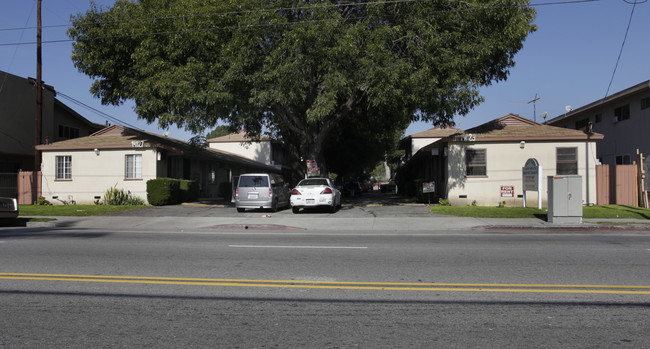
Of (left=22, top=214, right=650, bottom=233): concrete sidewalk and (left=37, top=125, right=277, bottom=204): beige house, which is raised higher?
(left=37, top=125, right=277, bottom=204): beige house

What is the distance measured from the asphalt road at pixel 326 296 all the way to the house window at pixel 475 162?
11.9 metres

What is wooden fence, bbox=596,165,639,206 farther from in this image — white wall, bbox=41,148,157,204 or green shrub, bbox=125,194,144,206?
green shrub, bbox=125,194,144,206

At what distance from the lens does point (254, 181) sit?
65.9 ft

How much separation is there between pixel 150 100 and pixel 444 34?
1246 cm

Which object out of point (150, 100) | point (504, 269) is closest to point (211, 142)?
point (150, 100)

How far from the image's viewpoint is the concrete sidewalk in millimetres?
14445

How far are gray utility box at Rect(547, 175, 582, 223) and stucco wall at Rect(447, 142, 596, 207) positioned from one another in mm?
6327

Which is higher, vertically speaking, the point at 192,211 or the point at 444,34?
the point at 444,34

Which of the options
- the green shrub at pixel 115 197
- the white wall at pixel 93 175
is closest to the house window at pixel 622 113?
the white wall at pixel 93 175

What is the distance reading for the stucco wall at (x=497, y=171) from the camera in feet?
71.0

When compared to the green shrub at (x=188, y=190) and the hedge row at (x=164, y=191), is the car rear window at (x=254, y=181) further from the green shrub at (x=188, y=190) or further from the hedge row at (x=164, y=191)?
the green shrub at (x=188, y=190)

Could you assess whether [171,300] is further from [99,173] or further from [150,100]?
[99,173]

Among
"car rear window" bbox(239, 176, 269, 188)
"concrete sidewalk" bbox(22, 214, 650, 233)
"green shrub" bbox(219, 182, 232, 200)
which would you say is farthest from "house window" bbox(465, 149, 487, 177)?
"green shrub" bbox(219, 182, 232, 200)

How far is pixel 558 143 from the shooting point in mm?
21594
